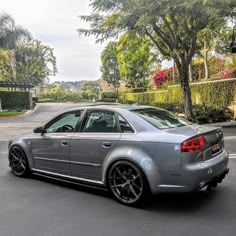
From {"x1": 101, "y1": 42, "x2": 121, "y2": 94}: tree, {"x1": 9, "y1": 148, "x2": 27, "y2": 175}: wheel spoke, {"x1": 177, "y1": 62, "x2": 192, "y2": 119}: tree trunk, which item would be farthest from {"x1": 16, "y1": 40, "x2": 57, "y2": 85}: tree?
{"x1": 9, "y1": 148, "x2": 27, "y2": 175}: wheel spoke

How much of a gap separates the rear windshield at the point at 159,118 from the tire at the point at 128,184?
0.73m

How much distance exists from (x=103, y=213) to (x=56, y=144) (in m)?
1.68

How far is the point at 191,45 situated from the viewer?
15.6 m

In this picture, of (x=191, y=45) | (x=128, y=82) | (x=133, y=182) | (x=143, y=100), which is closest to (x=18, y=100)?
(x=143, y=100)

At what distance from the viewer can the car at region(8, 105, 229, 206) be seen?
4.09 m

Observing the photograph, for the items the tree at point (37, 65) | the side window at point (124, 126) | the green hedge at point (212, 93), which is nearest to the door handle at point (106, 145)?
the side window at point (124, 126)

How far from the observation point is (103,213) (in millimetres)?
4168

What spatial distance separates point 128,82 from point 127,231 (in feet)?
151

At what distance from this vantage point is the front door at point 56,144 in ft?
17.2

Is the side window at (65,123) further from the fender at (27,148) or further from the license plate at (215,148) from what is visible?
the license plate at (215,148)

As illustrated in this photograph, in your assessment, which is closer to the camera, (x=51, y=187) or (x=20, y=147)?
(x=51, y=187)

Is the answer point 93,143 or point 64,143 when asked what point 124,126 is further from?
point 64,143

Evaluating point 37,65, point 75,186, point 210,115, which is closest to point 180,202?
point 75,186

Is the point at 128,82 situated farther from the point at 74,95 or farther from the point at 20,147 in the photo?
the point at 20,147
